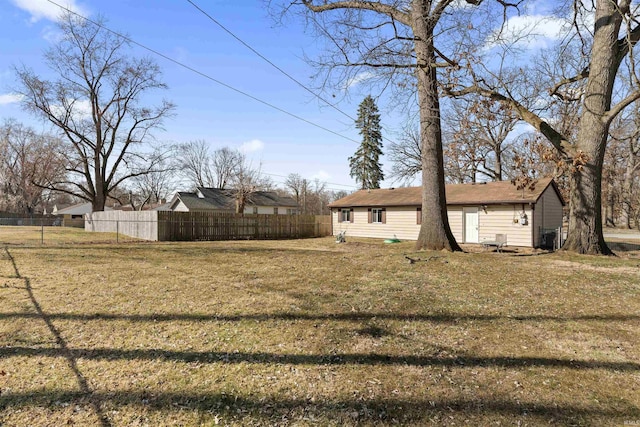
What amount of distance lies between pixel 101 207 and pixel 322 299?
3335 cm

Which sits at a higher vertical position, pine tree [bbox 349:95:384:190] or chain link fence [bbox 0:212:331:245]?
pine tree [bbox 349:95:384:190]

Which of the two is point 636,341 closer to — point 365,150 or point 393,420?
point 393,420

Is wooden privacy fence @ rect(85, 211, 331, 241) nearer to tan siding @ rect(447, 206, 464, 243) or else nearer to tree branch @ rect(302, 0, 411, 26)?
tan siding @ rect(447, 206, 464, 243)

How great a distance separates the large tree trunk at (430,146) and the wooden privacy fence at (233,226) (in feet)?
48.6

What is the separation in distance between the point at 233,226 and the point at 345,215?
26.4 ft

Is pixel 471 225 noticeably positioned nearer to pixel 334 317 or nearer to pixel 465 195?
pixel 465 195

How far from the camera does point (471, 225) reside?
63.0 feet

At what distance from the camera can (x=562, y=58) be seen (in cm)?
1248

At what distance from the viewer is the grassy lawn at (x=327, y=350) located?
115 inches

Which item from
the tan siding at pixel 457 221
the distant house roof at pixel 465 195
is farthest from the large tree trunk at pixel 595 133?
the tan siding at pixel 457 221

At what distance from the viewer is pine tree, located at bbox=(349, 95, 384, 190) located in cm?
4497

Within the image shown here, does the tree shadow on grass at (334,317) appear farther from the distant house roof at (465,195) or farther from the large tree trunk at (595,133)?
the distant house roof at (465,195)

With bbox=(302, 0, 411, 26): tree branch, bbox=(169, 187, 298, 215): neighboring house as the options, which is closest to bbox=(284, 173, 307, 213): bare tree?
bbox=(169, 187, 298, 215): neighboring house

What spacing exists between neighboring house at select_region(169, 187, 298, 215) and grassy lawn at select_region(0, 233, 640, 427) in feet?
106
